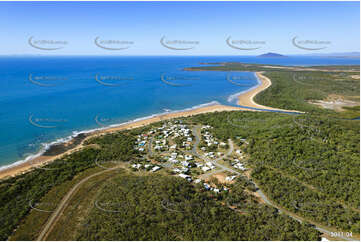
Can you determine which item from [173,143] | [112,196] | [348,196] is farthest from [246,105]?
[112,196]

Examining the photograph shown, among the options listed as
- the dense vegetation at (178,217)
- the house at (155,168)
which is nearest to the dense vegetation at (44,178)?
the house at (155,168)

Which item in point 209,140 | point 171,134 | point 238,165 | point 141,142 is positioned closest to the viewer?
point 238,165

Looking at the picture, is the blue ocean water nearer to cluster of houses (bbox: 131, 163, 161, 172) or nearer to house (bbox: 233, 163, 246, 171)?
cluster of houses (bbox: 131, 163, 161, 172)

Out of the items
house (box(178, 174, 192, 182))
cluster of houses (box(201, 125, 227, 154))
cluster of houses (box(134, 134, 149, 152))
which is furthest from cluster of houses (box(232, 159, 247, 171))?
cluster of houses (box(134, 134, 149, 152))

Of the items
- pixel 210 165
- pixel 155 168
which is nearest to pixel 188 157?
pixel 210 165

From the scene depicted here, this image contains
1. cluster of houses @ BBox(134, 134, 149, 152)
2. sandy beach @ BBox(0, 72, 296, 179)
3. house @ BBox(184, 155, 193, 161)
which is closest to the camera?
sandy beach @ BBox(0, 72, 296, 179)

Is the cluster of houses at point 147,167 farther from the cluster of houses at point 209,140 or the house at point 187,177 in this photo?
the cluster of houses at point 209,140

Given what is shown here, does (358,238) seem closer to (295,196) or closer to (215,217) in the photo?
(295,196)

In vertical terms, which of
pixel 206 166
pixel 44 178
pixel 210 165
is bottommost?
pixel 44 178

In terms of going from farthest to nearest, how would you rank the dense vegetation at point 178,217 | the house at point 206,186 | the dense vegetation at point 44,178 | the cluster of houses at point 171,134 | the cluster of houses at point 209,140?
the cluster of houses at point 171,134 < the cluster of houses at point 209,140 < the house at point 206,186 < the dense vegetation at point 44,178 < the dense vegetation at point 178,217

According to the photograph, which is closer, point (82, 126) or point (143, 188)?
point (143, 188)

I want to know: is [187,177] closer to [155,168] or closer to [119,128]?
[155,168]
